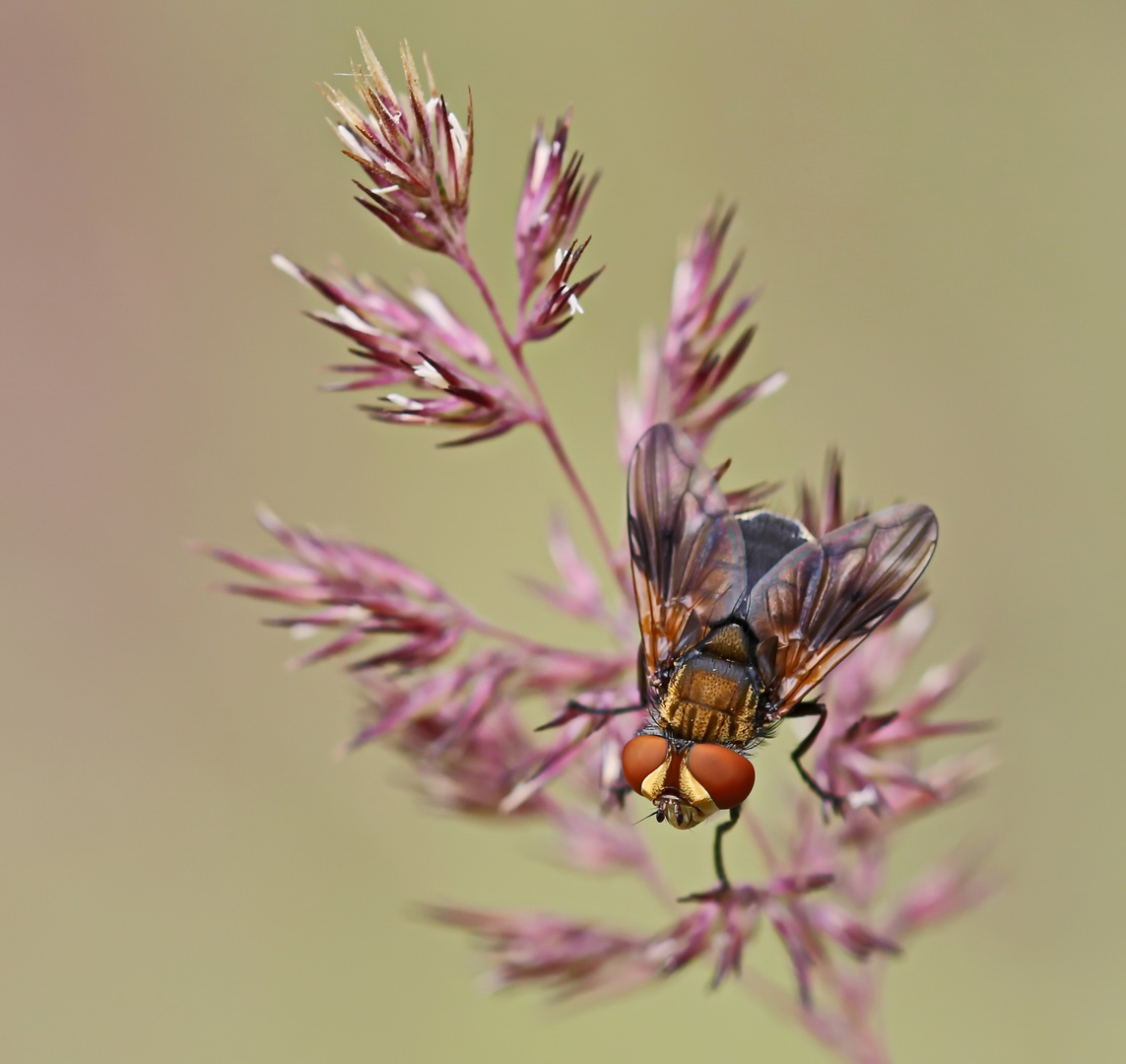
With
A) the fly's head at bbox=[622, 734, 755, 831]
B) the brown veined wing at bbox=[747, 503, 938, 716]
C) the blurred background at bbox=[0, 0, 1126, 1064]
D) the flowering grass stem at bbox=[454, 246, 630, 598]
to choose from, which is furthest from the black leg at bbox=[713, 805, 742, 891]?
the blurred background at bbox=[0, 0, 1126, 1064]

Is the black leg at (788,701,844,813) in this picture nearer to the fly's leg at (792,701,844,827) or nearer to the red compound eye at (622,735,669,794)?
the fly's leg at (792,701,844,827)

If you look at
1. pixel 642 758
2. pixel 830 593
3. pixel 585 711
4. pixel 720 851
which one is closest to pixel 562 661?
pixel 585 711

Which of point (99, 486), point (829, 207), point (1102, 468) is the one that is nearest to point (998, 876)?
point (1102, 468)

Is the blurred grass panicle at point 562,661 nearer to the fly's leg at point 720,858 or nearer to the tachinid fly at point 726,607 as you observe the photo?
the fly's leg at point 720,858

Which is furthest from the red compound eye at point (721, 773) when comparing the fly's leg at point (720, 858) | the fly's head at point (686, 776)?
the fly's leg at point (720, 858)

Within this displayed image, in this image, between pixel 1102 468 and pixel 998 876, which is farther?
pixel 1102 468

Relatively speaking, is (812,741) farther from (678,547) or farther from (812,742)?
(678,547)

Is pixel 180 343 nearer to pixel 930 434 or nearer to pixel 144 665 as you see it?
pixel 144 665
